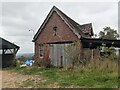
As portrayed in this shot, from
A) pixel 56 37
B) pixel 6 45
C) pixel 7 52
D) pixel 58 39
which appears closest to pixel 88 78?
pixel 58 39

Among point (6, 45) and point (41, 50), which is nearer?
point (41, 50)

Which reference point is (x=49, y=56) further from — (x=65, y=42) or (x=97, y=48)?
(x=97, y=48)

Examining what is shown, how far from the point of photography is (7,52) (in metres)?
31.0

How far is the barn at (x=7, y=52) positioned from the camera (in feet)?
97.1

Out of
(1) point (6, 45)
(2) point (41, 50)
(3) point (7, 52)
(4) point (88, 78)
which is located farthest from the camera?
(3) point (7, 52)

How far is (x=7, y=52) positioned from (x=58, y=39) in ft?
26.6

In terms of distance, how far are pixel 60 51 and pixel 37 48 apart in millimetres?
4856

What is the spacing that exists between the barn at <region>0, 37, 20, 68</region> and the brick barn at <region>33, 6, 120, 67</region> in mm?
3331

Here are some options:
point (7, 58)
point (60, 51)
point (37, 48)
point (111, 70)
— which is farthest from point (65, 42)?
point (111, 70)

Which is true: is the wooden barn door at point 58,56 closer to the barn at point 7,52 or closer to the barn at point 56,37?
the barn at point 56,37

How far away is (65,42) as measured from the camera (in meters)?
25.5

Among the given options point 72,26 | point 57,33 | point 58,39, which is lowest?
point 58,39

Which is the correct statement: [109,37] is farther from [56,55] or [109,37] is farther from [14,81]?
[14,81]

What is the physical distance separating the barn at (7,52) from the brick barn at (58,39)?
10.9ft
